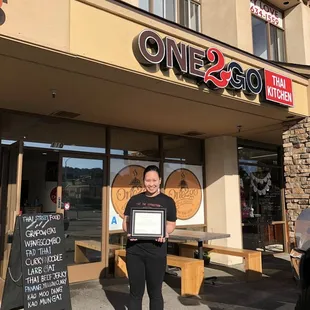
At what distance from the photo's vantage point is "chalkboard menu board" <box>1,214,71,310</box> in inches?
171

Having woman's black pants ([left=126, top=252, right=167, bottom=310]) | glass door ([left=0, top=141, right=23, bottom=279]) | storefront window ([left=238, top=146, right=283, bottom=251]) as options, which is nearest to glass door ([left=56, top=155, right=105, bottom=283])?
glass door ([left=0, top=141, right=23, bottom=279])

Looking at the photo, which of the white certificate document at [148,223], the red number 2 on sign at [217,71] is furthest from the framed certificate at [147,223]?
the red number 2 on sign at [217,71]

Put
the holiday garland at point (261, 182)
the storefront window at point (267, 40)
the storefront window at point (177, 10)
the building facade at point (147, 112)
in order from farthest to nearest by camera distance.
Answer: the holiday garland at point (261, 182)
the storefront window at point (267, 40)
the storefront window at point (177, 10)
the building facade at point (147, 112)

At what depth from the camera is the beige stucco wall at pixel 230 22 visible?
7062 mm

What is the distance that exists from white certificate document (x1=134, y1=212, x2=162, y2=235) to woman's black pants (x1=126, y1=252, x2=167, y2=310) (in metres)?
0.22

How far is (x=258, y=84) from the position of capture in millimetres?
5469

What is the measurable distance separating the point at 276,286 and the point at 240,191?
2823 mm

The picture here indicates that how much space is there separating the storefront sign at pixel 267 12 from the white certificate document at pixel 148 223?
6.32m

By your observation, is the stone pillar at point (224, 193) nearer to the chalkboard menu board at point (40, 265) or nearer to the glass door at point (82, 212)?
the glass door at point (82, 212)

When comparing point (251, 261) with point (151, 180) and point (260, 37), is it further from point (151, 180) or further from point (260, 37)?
point (260, 37)

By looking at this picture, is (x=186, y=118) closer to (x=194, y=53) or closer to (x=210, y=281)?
(x=194, y=53)

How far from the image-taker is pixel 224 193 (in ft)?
25.8

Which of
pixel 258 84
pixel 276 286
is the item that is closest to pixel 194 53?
pixel 258 84

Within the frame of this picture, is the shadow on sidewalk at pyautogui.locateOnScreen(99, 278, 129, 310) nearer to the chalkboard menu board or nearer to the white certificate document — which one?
the chalkboard menu board
